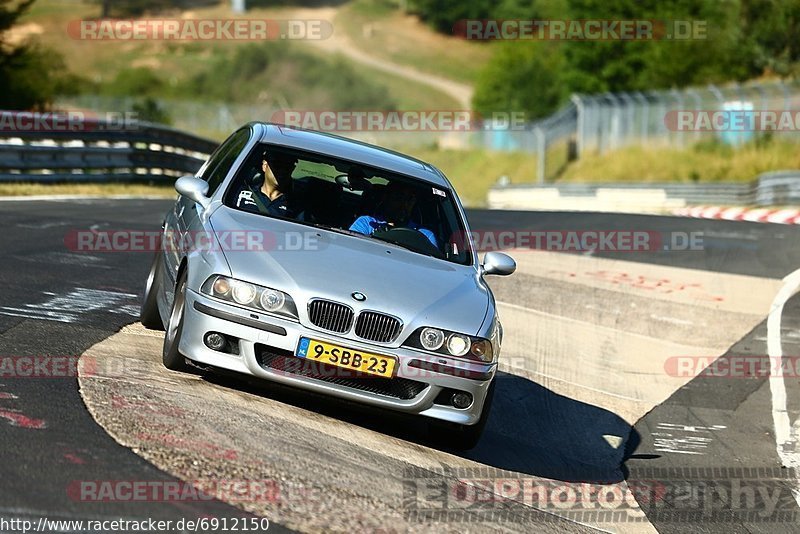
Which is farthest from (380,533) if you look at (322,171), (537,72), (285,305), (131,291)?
(537,72)

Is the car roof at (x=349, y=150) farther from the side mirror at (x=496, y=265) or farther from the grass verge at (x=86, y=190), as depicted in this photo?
the grass verge at (x=86, y=190)

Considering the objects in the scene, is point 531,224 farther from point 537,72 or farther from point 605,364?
point 537,72

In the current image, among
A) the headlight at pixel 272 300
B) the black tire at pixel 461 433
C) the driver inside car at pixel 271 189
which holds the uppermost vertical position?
the driver inside car at pixel 271 189

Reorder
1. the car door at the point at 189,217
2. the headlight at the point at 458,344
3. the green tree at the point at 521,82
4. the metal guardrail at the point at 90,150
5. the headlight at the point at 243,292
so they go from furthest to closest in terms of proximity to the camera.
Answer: the green tree at the point at 521,82
the metal guardrail at the point at 90,150
the car door at the point at 189,217
the headlight at the point at 458,344
the headlight at the point at 243,292

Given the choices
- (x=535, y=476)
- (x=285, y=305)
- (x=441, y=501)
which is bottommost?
(x=535, y=476)

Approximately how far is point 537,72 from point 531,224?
6906cm

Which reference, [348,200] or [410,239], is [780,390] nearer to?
[410,239]

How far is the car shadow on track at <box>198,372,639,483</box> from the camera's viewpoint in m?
7.37

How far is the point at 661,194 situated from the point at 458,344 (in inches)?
1069

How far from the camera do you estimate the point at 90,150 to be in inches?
930

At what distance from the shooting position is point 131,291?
10664mm

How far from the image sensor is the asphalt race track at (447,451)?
555cm

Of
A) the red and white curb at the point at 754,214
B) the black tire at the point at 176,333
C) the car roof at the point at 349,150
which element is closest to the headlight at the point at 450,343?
the black tire at the point at 176,333

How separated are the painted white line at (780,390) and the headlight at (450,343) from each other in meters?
2.19
